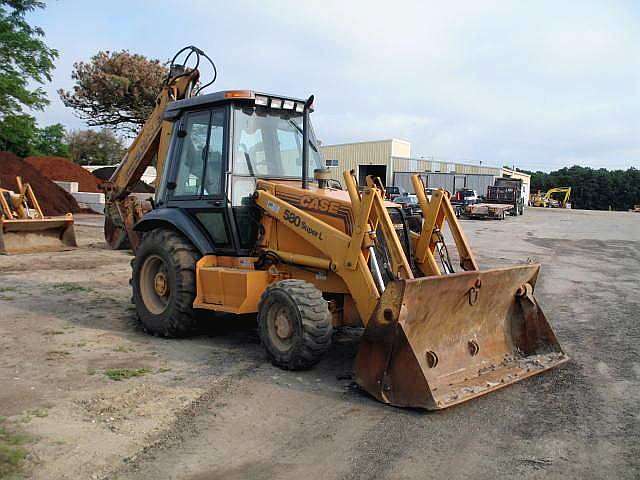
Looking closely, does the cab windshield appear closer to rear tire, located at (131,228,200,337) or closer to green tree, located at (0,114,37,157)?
rear tire, located at (131,228,200,337)

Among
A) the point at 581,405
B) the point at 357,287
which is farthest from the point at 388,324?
the point at 581,405

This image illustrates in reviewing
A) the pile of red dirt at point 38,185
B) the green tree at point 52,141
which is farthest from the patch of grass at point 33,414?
the green tree at point 52,141

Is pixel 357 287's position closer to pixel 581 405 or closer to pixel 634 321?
pixel 581 405

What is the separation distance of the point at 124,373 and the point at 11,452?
5.64ft

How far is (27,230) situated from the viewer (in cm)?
1366

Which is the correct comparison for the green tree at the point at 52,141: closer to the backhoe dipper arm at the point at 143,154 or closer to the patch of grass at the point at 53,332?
the backhoe dipper arm at the point at 143,154

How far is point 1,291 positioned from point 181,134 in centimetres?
422

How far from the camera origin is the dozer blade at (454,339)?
16.0 ft

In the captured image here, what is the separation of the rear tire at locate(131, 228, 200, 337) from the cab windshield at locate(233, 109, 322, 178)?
111cm

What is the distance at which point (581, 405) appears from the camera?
5078 mm

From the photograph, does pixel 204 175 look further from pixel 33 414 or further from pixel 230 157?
pixel 33 414

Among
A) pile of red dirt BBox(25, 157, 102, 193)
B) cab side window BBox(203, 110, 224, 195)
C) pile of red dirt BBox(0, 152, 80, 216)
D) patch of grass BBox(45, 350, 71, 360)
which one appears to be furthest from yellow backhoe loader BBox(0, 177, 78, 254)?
pile of red dirt BBox(25, 157, 102, 193)

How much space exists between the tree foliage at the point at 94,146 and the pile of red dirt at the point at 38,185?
22910mm

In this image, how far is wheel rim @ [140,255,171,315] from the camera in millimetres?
7145
